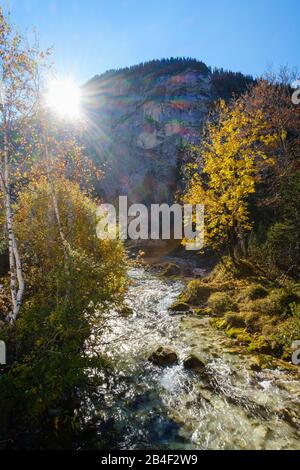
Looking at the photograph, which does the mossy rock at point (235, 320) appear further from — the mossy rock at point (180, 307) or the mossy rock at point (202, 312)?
the mossy rock at point (180, 307)

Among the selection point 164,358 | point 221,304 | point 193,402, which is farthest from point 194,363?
point 221,304

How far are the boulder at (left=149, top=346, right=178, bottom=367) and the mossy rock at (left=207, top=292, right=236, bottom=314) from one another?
715 centimetres

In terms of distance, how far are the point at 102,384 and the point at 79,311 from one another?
3.53 m

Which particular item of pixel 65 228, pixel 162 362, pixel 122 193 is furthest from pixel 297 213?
pixel 122 193

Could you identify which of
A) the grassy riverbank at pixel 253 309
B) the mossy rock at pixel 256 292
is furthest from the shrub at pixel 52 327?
the mossy rock at pixel 256 292

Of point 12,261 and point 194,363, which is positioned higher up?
point 12,261

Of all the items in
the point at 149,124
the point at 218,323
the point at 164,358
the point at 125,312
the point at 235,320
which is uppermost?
the point at 149,124

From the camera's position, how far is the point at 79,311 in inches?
388

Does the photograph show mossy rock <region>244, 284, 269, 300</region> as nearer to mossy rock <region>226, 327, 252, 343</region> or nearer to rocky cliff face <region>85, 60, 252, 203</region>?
mossy rock <region>226, 327, 252, 343</region>

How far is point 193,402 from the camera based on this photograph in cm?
1055

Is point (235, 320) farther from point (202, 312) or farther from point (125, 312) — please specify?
point (125, 312)

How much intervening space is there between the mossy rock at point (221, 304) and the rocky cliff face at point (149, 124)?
68.0m

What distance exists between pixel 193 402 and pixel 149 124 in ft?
309
